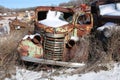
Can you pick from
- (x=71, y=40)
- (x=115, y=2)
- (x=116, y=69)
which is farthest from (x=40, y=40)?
(x=115, y=2)

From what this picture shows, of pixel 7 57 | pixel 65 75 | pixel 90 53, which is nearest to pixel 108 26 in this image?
pixel 90 53

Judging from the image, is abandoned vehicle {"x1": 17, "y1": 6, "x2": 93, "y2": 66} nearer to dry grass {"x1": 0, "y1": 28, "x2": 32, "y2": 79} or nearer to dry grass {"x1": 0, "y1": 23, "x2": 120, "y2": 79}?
dry grass {"x1": 0, "y1": 23, "x2": 120, "y2": 79}

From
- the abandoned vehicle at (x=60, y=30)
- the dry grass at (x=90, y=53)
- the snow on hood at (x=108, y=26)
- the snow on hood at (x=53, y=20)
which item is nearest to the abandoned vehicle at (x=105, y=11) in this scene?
the snow on hood at (x=108, y=26)

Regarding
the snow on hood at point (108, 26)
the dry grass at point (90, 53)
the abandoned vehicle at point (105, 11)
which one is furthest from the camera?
the abandoned vehicle at point (105, 11)

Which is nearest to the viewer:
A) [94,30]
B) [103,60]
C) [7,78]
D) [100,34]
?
[7,78]

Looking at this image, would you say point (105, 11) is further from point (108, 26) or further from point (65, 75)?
point (65, 75)

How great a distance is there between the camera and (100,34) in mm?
11805

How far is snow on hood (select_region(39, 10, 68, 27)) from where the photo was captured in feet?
38.6

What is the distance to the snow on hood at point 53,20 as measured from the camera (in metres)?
11.8

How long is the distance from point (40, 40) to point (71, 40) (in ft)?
3.29

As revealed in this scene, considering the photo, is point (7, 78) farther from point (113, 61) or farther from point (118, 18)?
point (118, 18)

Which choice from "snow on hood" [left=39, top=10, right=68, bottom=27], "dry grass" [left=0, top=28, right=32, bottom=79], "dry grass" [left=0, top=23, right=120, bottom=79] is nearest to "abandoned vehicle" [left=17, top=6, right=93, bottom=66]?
"snow on hood" [left=39, top=10, right=68, bottom=27]

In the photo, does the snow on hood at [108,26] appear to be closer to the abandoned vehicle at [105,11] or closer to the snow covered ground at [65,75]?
the abandoned vehicle at [105,11]

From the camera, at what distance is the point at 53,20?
1229cm
